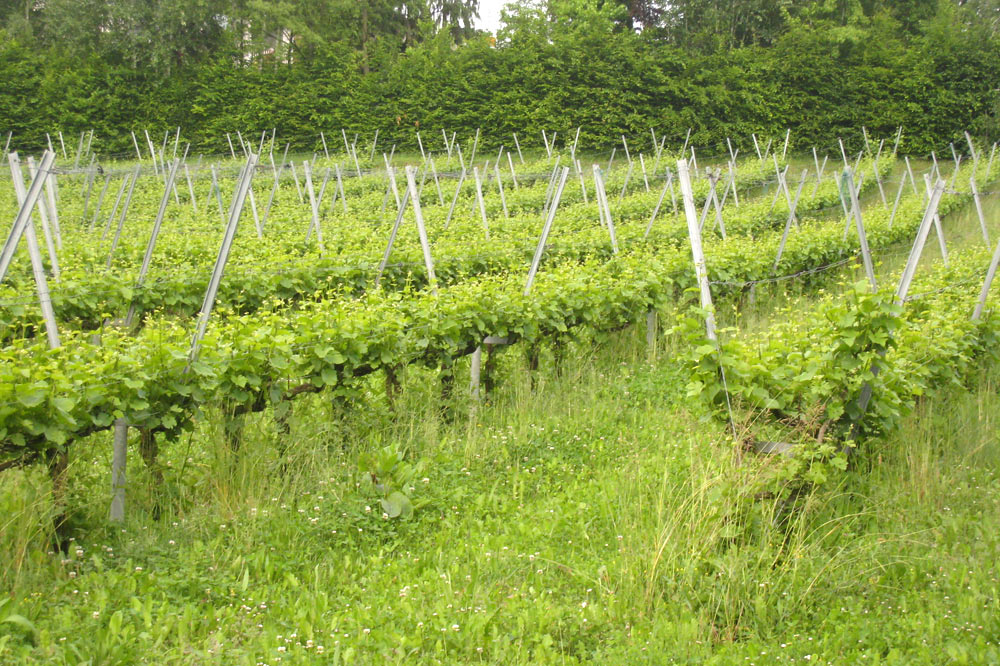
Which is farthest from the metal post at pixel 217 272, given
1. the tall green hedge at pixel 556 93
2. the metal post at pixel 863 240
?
the tall green hedge at pixel 556 93

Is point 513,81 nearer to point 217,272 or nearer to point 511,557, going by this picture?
point 217,272

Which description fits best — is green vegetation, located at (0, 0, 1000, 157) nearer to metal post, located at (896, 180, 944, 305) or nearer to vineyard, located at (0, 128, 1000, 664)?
vineyard, located at (0, 128, 1000, 664)

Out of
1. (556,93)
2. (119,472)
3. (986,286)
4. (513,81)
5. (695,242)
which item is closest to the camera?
(119,472)

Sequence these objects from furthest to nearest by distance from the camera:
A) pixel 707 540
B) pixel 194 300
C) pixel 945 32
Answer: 1. pixel 945 32
2. pixel 194 300
3. pixel 707 540

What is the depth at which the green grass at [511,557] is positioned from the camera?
3.13 m

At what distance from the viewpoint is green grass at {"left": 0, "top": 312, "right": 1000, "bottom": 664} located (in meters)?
3.13

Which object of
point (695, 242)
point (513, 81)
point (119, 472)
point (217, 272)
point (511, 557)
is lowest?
point (511, 557)

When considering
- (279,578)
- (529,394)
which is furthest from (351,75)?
(279,578)

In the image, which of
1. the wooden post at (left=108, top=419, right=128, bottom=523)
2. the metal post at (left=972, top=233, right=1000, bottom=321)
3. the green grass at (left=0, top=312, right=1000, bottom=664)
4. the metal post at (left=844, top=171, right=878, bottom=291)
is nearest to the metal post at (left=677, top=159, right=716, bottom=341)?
the green grass at (left=0, top=312, right=1000, bottom=664)

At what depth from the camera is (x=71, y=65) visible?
32.1 m

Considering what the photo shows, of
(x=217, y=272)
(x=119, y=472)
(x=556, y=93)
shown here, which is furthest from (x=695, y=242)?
(x=556, y=93)

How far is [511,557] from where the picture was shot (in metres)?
3.78

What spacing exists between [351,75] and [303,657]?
31944 millimetres

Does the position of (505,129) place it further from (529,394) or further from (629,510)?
(629,510)
